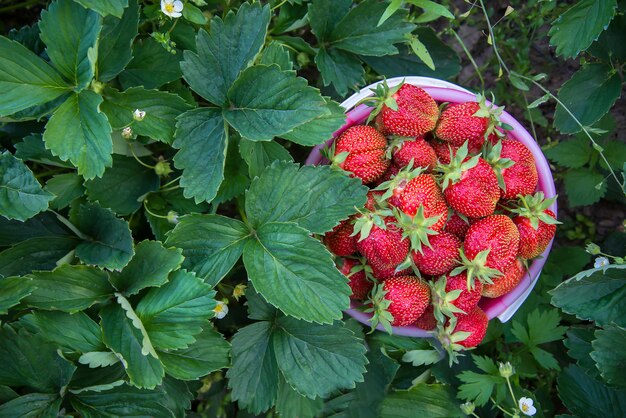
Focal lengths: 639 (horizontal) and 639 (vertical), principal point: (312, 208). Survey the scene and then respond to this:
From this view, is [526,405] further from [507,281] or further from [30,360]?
[30,360]

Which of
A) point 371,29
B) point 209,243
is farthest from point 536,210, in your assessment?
point 209,243

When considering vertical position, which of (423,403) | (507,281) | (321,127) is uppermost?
(321,127)

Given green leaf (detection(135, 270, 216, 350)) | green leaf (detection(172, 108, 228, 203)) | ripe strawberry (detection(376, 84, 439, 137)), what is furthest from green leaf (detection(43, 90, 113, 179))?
ripe strawberry (detection(376, 84, 439, 137))

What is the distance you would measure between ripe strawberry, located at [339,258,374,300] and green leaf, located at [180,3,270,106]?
0.35m

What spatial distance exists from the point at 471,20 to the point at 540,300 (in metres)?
0.67

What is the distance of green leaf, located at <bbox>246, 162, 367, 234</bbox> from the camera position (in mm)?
1057

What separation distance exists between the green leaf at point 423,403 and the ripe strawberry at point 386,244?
0.36 metres

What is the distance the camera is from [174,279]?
1.05 m

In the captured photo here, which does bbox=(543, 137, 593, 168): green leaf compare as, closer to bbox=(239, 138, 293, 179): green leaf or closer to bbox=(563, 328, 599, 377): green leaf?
bbox=(563, 328, 599, 377): green leaf

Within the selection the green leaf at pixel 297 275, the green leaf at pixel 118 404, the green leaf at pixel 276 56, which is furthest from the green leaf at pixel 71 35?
the green leaf at pixel 118 404

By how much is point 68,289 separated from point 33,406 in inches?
7.8

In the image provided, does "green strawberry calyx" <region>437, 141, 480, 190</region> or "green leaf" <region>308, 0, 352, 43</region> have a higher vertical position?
"green leaf" <region>308, 0, 352, 43</region>

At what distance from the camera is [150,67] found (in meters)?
1.15

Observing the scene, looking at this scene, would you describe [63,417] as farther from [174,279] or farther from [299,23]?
[299,23]
